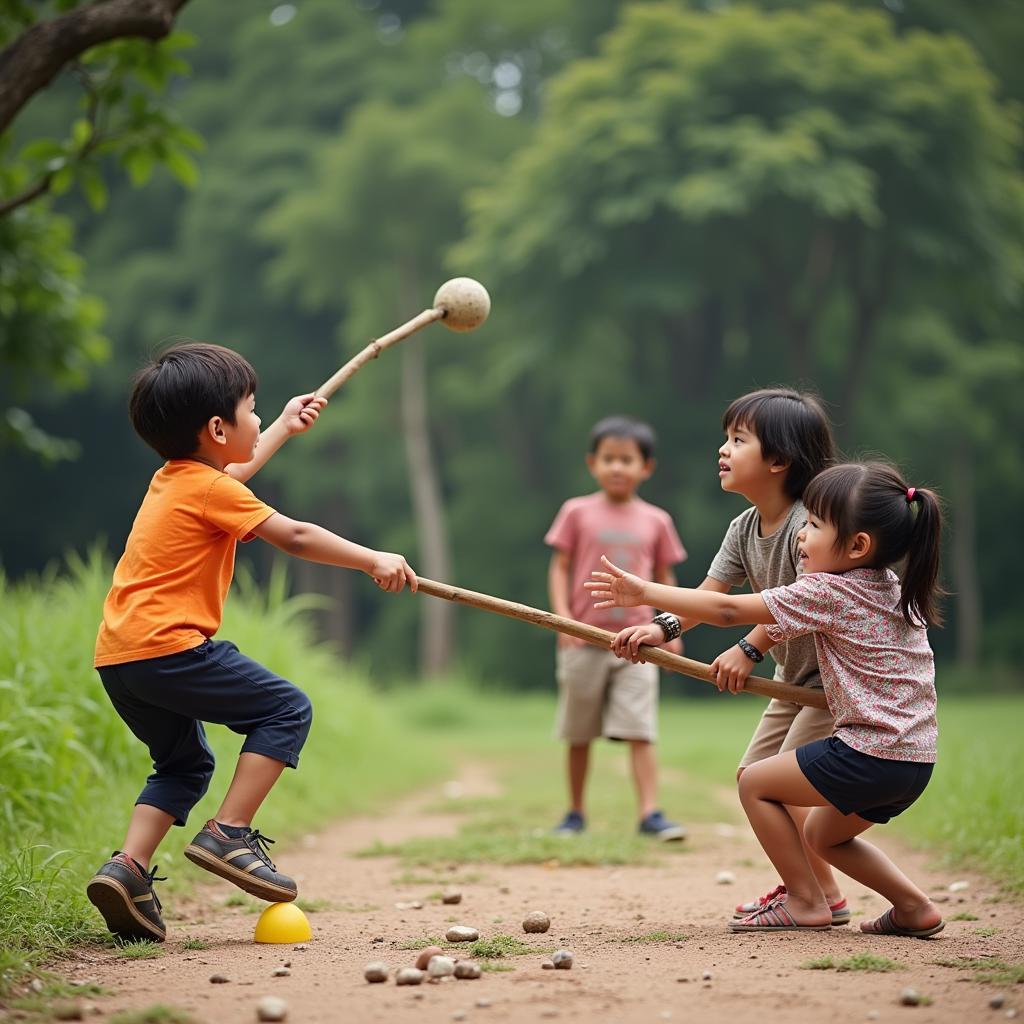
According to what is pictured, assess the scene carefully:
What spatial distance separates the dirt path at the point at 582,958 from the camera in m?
2.82

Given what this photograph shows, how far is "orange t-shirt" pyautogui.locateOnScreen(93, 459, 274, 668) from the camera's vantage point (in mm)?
3578

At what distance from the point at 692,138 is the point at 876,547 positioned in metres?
15.3

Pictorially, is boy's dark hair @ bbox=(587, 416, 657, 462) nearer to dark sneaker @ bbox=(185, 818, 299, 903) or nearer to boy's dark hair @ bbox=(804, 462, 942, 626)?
boy's dark hair @ bbox=(804, 462, 942, 626)

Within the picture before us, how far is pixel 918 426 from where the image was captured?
68.3 feet

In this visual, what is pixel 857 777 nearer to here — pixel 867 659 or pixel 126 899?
pixel 867 659

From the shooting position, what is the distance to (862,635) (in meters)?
3.56

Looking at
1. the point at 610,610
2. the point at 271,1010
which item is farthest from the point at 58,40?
the point at 271,1010

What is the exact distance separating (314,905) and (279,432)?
4.82 feet

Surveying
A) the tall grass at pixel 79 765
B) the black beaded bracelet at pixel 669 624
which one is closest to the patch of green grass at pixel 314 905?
the tall grass at pixel 79 765

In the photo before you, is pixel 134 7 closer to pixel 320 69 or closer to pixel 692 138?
pixel 692 138

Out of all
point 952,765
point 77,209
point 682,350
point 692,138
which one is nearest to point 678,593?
point 952,765

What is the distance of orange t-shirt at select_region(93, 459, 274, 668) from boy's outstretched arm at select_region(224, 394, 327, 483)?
0.34 metres

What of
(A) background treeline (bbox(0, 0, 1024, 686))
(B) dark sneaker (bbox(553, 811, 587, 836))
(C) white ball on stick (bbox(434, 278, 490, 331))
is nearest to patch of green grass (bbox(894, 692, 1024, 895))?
(B) dark sneaker (bbox(553, 811, 587, 836))

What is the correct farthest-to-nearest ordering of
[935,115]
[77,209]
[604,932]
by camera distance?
[77,209]
[935,115]
[604,932]
